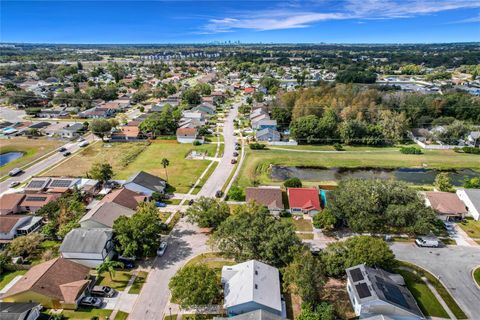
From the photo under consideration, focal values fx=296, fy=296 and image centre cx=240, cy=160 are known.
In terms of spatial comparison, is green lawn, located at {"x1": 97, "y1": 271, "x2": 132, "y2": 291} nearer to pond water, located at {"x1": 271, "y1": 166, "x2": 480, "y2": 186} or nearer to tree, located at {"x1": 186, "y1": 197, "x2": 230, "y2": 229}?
tree, located at {"x1": 186, "y1": 197, "x2": 230, "y2": 229}

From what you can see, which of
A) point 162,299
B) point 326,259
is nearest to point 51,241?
point 162,299

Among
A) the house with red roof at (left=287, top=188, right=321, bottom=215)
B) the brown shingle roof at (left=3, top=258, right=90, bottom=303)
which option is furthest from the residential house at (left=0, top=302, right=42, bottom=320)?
the house with red roof at (left=287, top=188, right=321, bottom=215)

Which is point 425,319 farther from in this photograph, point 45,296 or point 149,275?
point 45,296

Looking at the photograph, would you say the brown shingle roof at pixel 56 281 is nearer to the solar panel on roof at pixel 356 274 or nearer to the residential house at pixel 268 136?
the solar panel on roof at pixel 356 274

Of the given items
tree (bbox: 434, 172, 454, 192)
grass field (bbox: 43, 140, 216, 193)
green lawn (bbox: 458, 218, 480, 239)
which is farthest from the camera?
grass field (bbox: 43, 140, 216, 193)

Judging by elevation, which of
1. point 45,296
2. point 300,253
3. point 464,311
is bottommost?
point 464,311

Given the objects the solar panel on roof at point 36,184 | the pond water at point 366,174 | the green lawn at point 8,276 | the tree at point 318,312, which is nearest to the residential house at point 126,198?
the green lawn at point 8,276
